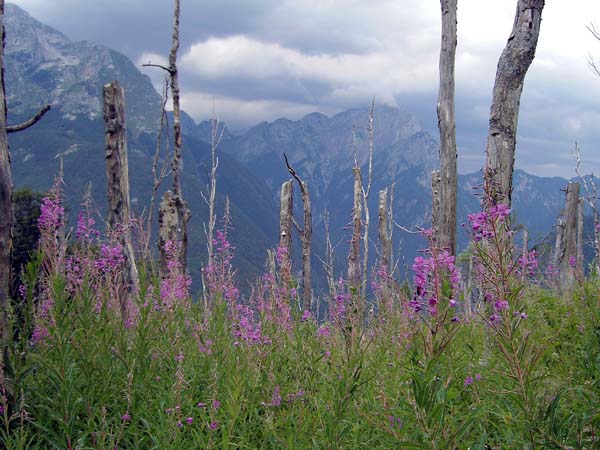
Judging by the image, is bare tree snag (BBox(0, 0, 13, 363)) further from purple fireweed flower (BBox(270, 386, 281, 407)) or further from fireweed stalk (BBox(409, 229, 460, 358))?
fireweed stalk (BBox(409, 229, 460, 358))

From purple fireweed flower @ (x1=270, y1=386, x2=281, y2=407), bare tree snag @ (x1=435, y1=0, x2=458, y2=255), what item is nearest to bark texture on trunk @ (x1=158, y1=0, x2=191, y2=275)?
bare tree snag @ (x1=435, y1=0, x2=458, y2=255)

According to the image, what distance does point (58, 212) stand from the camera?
405 cm

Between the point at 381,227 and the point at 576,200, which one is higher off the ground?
the point at 576,200

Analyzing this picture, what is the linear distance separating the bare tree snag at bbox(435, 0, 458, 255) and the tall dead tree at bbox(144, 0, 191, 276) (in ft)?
15.3

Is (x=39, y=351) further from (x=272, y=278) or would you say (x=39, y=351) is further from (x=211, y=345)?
(x=272, y=278)

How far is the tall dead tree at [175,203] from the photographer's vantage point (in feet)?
33.8

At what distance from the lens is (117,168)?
830cm

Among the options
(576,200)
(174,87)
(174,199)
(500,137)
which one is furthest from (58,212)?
(576,200)

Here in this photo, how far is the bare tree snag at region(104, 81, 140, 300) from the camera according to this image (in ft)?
27.1

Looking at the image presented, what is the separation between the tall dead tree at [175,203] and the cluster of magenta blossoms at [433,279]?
7310 millimetres

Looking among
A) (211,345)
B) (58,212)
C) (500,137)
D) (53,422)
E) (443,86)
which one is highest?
(443,86)

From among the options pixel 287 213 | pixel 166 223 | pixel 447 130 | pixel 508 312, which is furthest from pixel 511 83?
pixel 287 213

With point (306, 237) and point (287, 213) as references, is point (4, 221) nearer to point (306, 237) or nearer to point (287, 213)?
point (287, 213)

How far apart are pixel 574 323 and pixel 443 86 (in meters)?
3.85
